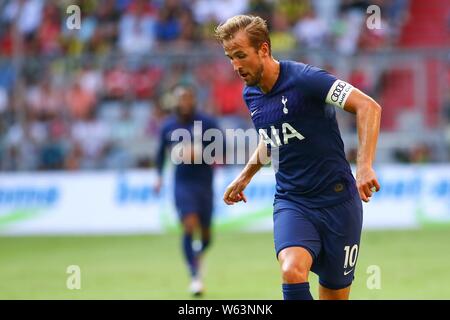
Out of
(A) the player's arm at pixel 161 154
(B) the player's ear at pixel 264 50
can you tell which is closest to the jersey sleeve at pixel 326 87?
(B) the player's ear at pixel 264 50

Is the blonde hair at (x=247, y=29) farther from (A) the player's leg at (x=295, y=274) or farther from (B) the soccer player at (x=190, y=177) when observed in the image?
(B) the soccer player at (x=190, y=177)

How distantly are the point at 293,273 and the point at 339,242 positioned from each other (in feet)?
2.05

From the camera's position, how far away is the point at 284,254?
7.27 metres

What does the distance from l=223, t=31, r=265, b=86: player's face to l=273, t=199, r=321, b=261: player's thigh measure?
1.04 m

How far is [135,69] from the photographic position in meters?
21.8

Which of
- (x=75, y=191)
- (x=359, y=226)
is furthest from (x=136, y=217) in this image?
(x=359, y=226)

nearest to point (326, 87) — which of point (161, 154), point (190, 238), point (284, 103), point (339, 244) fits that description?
point (284, 103)

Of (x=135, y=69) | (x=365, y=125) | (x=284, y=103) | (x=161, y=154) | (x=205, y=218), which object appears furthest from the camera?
(x=135, y=69)

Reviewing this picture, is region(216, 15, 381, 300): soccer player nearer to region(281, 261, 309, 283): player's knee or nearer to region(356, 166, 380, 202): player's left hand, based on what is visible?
region(281, 261, 309, 283): player's knee

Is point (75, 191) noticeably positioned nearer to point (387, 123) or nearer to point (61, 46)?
point (61, 46)

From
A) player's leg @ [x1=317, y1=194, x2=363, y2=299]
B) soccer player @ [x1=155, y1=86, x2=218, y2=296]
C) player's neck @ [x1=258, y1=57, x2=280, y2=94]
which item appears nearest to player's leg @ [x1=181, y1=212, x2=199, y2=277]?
soccer player @ [x1=155, y1=86, x2=218, y2=296]

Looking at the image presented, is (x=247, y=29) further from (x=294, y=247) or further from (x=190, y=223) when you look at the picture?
(x=190, y=223)

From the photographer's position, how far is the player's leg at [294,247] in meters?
7.04

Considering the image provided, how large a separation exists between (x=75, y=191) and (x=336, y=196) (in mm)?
13435
